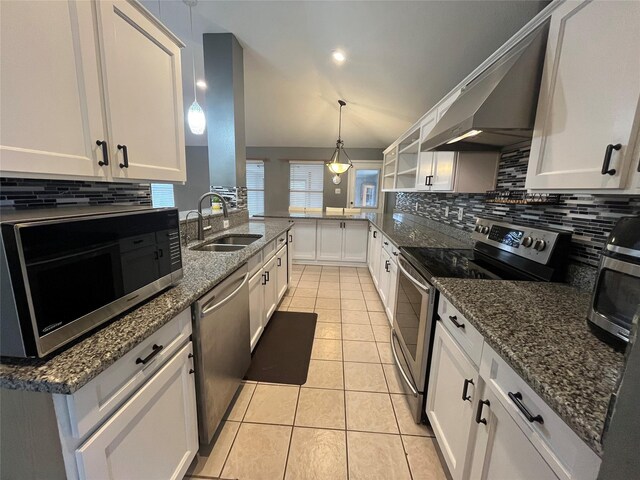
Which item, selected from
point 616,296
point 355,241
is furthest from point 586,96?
point 355,241

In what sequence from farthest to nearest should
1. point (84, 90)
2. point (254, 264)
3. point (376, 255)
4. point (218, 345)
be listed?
point (376, 255) → point (254, 264) → point (218, 345) → point (84, 90)

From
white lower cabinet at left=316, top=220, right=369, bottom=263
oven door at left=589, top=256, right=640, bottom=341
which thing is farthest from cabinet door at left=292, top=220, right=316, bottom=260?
oven door at left=589, top=256, right=640, bottom=341

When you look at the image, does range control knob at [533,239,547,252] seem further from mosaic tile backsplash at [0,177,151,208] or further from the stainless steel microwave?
mosaic tile backsplash at [0,177,151,208]

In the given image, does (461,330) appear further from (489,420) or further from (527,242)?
(527,242)

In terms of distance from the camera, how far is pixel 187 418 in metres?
1.13

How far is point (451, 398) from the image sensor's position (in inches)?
47.0

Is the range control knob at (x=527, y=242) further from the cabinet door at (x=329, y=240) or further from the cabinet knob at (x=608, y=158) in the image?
the cabinet door at (x=329, y=240)

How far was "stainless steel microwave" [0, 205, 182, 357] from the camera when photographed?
58cm

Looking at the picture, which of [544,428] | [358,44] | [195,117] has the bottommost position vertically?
[544,428]

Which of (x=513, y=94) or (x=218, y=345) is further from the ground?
(x=513, y=94)

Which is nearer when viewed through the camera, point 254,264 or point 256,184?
point 254,264

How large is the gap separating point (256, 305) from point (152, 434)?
1.19 metres

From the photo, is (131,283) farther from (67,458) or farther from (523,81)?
(523,81)

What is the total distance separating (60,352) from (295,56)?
3514mm
